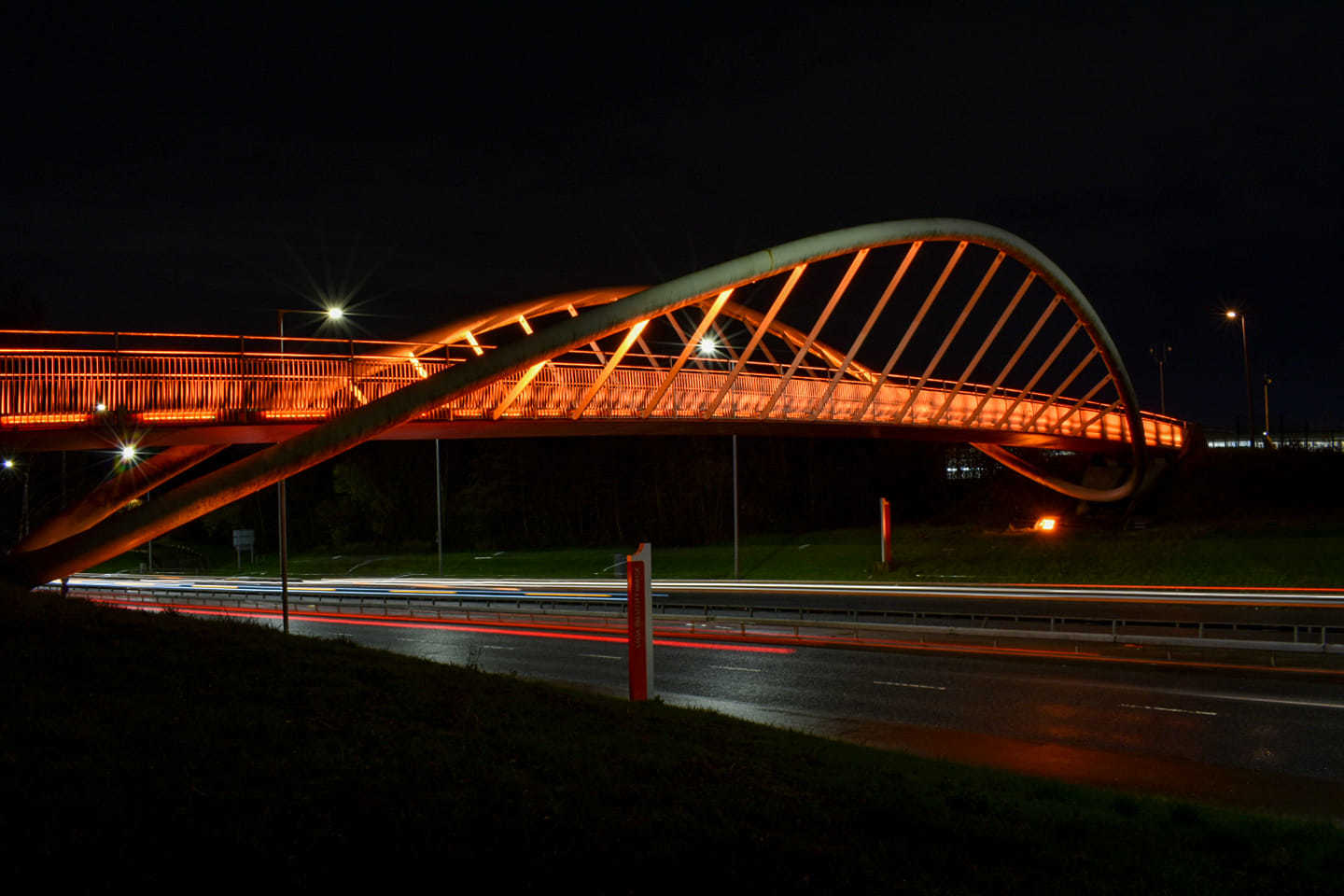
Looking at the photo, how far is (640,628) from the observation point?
Answer: 1922 centimetres

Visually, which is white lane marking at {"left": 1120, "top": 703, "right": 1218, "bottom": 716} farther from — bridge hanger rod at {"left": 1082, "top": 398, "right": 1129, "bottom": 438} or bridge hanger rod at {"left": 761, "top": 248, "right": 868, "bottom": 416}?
bridge hanger rod at {"left": 1082, "top": 398, "right": 1129, "bottom": 438}

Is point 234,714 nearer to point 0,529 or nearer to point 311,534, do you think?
point 0,529

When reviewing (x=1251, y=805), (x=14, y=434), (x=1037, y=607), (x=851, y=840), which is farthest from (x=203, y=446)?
(x=1037, y=607)

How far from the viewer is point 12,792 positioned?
6.53 meters

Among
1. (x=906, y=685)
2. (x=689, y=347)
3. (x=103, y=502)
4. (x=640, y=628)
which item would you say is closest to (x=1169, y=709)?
(x=906, y=685)

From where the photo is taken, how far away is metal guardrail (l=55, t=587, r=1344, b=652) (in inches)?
987

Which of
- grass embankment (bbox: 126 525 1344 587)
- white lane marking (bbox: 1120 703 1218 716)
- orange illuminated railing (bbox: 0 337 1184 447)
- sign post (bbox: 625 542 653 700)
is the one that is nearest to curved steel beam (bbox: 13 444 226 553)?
orange illuminated railing (bbox: 0 337 1184 447)

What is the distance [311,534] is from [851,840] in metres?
94.8

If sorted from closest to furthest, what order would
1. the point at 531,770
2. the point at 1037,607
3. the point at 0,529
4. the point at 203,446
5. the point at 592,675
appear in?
the point at 531,770, the point at 203,446, the point at 592,675, the point at 0,529, the point at 1037,607

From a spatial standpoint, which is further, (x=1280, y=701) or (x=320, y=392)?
(x=320, y=392)

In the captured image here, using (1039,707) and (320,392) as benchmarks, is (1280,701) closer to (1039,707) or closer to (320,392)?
(1039,707)

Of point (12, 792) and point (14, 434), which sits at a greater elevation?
point (14, 434)

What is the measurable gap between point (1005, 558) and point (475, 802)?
42295 mm

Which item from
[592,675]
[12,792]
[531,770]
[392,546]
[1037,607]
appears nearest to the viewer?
[12,792]
